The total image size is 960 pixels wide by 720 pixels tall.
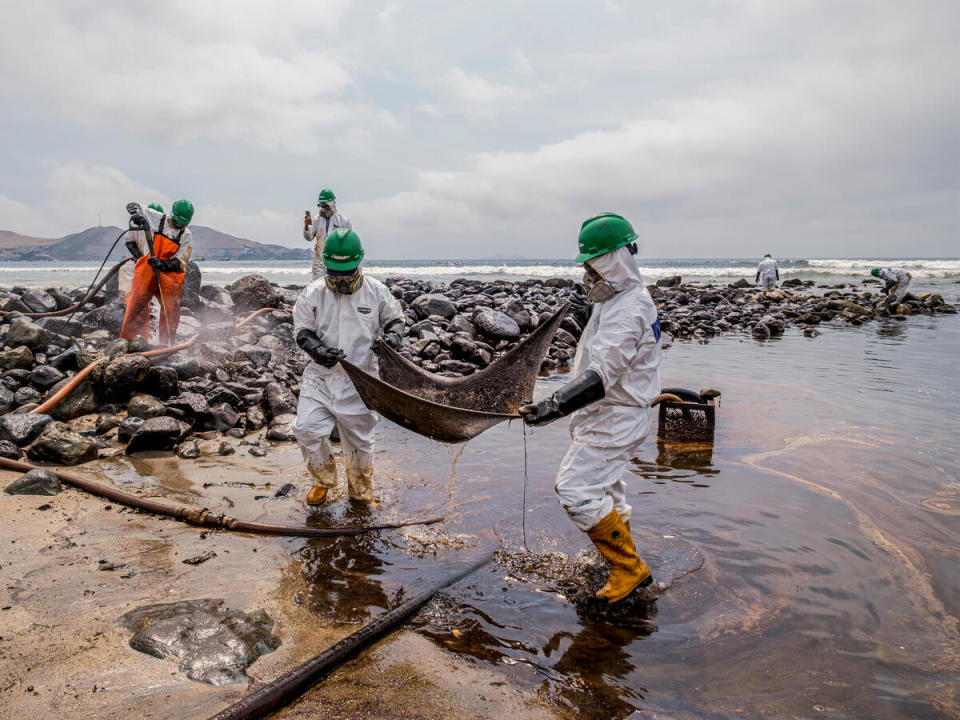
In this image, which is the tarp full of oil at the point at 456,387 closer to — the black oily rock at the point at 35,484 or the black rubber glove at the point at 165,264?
the black oily rock at the point at 35,484

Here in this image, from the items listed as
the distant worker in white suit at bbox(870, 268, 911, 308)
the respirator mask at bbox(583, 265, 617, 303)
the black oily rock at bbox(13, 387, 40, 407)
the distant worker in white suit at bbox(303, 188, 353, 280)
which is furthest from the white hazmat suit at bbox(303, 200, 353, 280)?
the distant worker in white suit at bbox(870, 268, 911, 308)

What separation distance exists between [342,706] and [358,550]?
167 cm

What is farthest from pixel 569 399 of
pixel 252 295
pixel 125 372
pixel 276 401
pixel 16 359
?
pixel 252 295

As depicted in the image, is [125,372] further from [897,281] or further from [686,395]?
[897,281]

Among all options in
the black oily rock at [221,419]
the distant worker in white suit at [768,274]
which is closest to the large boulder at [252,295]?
the black oily rock at [221,419]

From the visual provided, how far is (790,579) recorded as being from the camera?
3.82 meters

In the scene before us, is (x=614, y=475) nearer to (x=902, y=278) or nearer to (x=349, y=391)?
(x=349, y=391)

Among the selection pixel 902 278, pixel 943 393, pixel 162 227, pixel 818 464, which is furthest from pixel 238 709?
pixel 902 278

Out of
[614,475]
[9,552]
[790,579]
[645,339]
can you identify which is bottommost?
[790,579]

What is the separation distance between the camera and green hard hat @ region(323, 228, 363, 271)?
4.50 m

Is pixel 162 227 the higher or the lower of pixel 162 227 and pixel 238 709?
the higher

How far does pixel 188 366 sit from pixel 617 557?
6084 mm

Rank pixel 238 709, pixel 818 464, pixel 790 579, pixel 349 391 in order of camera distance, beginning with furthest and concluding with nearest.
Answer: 1. pixel 818 464
2. pixel 349 391
3. pixel 790 579
4. pixel 238 709

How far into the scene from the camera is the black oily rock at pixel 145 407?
6.29 m
